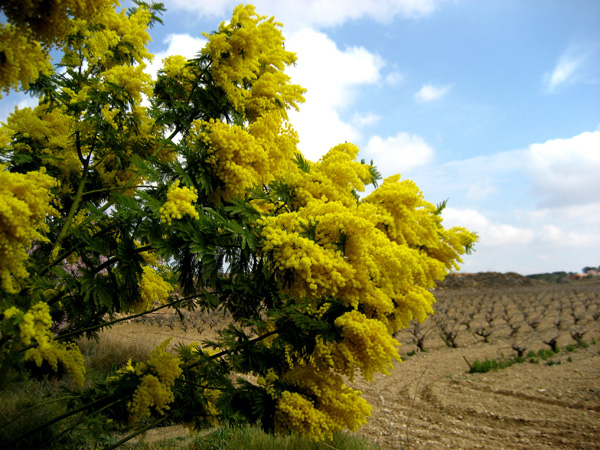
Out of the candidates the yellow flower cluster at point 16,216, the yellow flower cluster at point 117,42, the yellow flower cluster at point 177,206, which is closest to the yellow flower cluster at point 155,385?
the yellow flower cluster at point 16,216

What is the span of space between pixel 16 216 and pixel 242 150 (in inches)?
79.7

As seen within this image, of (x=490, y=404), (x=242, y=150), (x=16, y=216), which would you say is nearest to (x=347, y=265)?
(x=242, y=150)

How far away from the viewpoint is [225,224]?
10.5ft

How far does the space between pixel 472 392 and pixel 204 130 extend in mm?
10048

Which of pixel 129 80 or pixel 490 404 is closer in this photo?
pixel 129 80

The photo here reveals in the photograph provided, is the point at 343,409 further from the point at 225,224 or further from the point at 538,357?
the point at 538,357

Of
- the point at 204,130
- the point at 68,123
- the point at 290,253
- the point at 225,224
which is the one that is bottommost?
the point at 290,253

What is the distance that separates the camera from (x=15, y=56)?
8.50 feet

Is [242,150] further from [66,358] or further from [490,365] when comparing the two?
[490,365]

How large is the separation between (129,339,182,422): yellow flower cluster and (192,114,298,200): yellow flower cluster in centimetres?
193

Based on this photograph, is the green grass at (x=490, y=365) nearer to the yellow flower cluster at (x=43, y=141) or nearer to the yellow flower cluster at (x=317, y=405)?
the yellow flower cluster at (x=317, y=405)

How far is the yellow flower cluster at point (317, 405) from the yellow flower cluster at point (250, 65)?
304cm

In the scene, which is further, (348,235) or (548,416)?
(548,416)

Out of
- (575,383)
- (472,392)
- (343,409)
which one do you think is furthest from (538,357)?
(343,409)
